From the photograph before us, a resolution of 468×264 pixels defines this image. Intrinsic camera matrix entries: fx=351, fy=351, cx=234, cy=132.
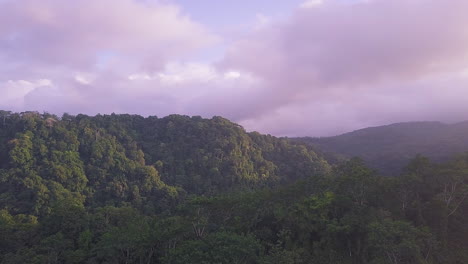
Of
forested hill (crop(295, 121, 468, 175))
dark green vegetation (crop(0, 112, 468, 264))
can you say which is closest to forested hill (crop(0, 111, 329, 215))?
dark green vegetation (crop(0, 112, 468, 264))

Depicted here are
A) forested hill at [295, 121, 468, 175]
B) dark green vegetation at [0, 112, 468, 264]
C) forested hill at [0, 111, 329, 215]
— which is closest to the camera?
dark green vegetation at [0, 112, 468, 264]

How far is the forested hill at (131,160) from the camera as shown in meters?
42.0

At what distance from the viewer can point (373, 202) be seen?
21406 mm

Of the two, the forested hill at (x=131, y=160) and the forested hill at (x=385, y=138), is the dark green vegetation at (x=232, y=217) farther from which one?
the forested hill at (x=385, y=138)

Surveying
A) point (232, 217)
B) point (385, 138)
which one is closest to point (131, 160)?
point (232, 217)

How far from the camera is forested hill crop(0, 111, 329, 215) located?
42.0m

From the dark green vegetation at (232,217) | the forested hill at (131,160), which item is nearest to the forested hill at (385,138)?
the forested hill at (131,160)

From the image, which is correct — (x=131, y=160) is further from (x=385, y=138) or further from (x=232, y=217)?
(x=385, y=138)

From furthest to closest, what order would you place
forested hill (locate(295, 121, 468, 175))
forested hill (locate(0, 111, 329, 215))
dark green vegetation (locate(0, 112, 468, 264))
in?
forested hill (locate(295, 121, 468, 175))
forested hill (locate(0, 111, 329, 215))
dark green vegetation (locate(0, 112, 468, 264))

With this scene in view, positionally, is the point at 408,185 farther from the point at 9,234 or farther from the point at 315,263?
the point at 9,234

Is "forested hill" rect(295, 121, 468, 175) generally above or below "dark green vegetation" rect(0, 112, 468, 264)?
above

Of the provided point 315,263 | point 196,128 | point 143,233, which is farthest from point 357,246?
point 196,128

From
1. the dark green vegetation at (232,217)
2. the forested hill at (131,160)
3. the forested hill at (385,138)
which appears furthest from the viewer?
the forested hill at (385,138)

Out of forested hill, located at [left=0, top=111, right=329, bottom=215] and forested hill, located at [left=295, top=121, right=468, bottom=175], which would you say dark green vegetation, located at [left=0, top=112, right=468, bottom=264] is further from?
forested hill, located at [left=295, top=121, right=468, bottom=175]
